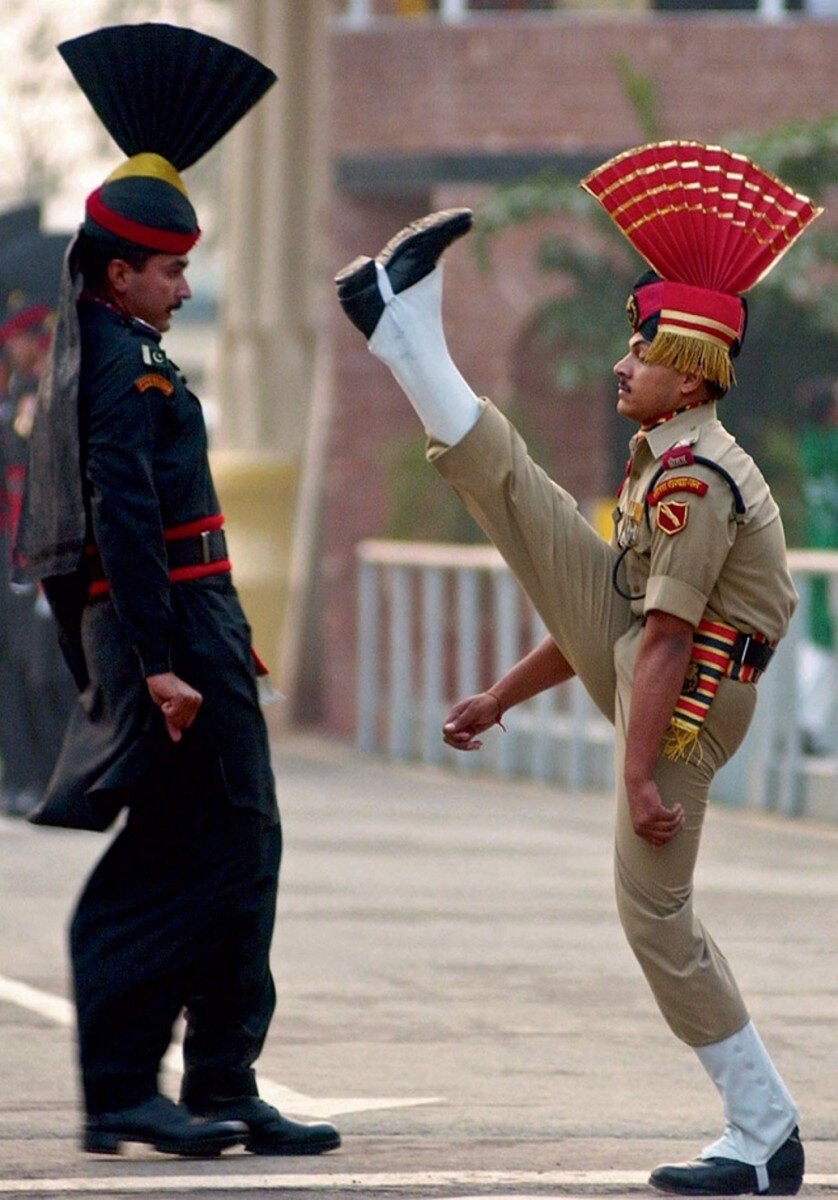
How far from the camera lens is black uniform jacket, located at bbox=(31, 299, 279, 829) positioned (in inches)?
245

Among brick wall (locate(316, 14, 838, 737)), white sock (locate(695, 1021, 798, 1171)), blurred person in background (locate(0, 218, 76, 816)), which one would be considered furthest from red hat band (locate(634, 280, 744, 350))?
brick wall (locate(316, 14, 838, 737))

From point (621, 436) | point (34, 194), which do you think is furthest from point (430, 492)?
point (34, 194)

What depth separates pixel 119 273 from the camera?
649 centimetres

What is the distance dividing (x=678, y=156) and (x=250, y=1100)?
2035 mm

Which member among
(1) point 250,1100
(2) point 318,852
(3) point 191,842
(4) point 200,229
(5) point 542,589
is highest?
(4) point 200,229

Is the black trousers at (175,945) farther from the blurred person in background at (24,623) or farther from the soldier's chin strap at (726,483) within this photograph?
the blurred person in background at (24,623)

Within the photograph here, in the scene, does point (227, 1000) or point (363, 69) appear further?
point (363, 69)

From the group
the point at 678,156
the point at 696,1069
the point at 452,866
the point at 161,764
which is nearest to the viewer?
the point at 678,156

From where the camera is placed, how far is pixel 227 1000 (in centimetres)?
636

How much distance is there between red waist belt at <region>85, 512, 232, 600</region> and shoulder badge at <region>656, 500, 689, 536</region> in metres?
1.01

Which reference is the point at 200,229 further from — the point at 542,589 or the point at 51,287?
the point at 51,287

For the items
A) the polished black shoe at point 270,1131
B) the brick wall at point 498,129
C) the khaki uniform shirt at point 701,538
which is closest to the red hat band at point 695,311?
the khaki uniform shirt at point 701,538

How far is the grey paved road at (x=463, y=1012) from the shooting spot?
619 cm

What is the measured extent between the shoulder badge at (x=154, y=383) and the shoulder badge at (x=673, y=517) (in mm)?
1128
